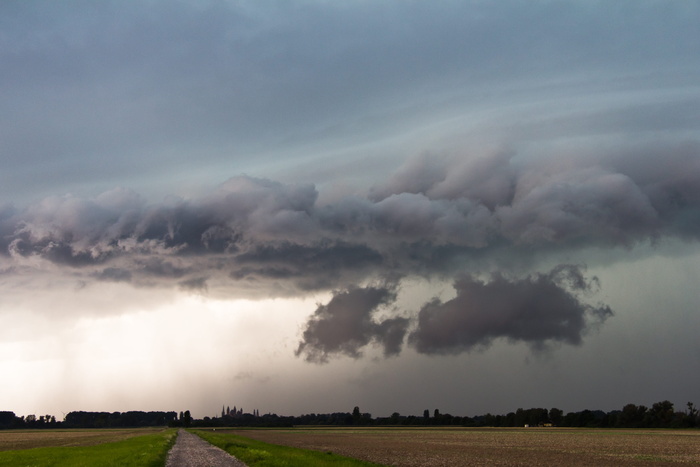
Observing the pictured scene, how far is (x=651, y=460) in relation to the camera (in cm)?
5650

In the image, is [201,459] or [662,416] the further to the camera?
[662,416]

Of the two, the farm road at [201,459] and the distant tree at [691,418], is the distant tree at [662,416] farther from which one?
the farm road at [201,459]

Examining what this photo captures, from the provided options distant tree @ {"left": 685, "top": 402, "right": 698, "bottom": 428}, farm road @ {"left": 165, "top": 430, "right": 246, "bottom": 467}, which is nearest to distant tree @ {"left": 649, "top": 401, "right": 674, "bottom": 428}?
distant tree @ {"left": 685, "top": 402, "right": 698, "bottom": 428}

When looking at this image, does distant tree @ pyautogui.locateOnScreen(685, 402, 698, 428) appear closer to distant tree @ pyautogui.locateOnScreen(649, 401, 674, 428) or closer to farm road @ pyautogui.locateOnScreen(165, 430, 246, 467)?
distant tree @ pyautogui.locateOnScreen(649, 401, 674, 428)

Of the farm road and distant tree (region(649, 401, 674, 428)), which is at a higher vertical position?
the farm road

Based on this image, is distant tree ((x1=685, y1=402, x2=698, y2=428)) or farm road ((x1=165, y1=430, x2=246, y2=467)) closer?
farm road ((x1=165, y1=430, x2=246, y2=467))

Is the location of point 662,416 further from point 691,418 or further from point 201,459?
point 201,459

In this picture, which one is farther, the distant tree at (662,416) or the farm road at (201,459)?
the distant tree at (662,416)

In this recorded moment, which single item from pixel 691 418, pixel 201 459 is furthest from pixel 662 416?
pixel 201 459

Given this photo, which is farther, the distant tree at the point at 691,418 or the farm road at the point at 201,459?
the distant tree at the point at 691,418

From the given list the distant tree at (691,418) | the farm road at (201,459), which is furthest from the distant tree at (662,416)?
the farm road at (201,459)

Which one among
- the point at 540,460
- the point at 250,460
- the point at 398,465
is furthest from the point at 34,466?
the point at 540,460

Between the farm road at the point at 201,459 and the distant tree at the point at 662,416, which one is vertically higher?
the farm road at the point at 201,459

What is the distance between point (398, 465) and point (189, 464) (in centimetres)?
1670
